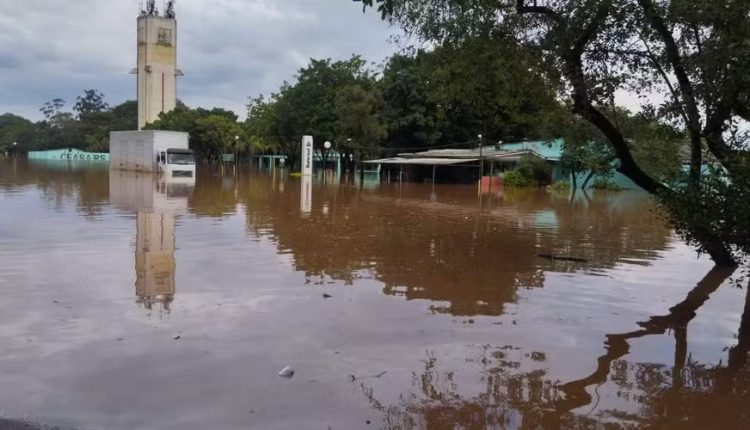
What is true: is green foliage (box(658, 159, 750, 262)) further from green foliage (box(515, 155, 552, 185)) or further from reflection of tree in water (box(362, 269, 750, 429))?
green foliage (box(515, 155, 552, 185))

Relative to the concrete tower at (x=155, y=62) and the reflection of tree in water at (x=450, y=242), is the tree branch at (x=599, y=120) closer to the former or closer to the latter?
the reflection of tree in water at (x=450, y=242)

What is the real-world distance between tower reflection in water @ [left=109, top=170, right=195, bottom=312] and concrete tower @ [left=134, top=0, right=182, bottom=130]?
5759cm

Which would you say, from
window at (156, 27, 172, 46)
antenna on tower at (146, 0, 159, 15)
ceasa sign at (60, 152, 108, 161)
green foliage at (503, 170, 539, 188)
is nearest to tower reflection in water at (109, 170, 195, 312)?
green foliage at (503, 170, 539, 188)

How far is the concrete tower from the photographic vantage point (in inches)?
2968

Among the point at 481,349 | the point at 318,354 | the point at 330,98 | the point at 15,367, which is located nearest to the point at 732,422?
the point at 481,349

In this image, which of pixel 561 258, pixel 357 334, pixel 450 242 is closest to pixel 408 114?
pixel 450 242

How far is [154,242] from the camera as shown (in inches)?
457

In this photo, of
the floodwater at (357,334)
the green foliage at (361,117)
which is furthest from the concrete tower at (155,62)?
the floodwater at (357,334)

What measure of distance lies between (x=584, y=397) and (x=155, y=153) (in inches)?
1586

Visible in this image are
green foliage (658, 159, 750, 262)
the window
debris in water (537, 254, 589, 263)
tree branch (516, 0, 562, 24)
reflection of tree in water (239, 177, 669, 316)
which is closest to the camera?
green foliage (658, 159, 750, 262)

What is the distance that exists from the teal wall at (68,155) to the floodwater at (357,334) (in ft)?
277

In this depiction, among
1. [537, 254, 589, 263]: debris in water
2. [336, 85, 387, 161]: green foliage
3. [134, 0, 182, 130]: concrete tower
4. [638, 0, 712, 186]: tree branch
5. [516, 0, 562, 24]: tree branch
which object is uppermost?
[134, 0, 182, 130]: concrete tower

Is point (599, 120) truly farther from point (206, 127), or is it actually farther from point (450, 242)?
point (206, 127)

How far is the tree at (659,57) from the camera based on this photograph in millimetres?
7668
